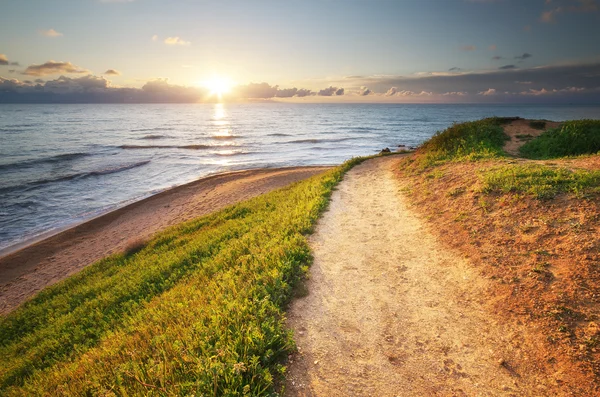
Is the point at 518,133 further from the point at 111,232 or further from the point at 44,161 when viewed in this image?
the point at 44,161

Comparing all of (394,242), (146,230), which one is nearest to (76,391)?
(394,242)

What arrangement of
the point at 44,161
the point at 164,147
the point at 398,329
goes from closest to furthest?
the point at 398,329 → the point at 44,161 → the point at 164,147

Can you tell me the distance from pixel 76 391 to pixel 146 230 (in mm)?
16092

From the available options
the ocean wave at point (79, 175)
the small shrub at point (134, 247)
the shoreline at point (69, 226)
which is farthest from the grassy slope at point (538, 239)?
the ocean wave at point (79, 175)

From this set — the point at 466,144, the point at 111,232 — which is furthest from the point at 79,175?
the point at 466,144

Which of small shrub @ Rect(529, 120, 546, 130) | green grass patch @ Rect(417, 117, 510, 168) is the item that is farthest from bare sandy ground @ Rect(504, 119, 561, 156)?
green grass patch @ Rect(417, 117, 510, 168)

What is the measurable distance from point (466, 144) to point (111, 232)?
2452cm

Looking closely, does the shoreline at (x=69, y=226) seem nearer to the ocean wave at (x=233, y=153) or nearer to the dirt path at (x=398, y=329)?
the dirt path at (x=398, y=329)

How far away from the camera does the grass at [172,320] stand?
15.3 ft

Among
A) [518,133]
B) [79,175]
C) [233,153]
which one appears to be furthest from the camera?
[233,153]

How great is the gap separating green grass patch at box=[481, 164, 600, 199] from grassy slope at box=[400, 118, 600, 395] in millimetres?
27

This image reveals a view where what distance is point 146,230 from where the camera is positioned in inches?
787

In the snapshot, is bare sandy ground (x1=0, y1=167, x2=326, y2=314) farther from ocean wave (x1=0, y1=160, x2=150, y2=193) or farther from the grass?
ocean wave (x1=0, y1=160, x2=150, y2=193)

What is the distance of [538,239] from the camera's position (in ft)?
26.6
